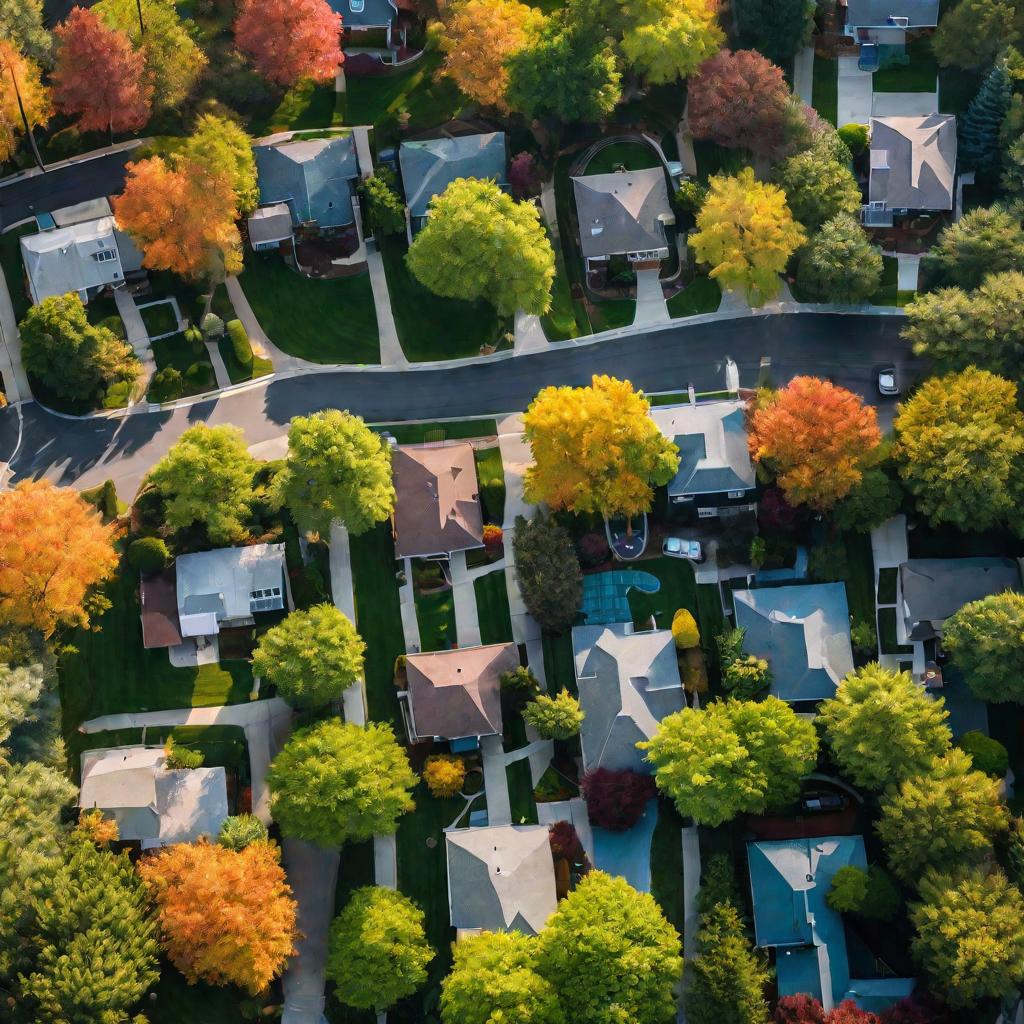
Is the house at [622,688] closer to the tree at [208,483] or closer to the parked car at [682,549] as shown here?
the parked car at [682,549]

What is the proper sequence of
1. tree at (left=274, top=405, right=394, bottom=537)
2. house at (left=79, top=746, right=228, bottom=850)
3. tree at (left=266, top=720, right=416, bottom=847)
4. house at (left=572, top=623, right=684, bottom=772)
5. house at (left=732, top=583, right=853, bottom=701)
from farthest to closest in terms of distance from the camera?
house at (left=732, top=583, right=853, bottom=701)
house at (left=572, top=623, right=684, bottom=772)
tree at (left=274, top=405, right=394, bottom=537)
house at (left=79, top=746, right=228, bottom=850)
tree at (left=266, top=720, right=416, bottom=847)

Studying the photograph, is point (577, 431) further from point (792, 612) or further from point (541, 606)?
point (792, 612)

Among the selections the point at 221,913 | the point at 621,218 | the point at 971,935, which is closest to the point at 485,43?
the point at 621,218

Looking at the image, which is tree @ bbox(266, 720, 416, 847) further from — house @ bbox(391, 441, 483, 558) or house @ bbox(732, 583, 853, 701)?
house @ bbox(732, 583, 853, 701)

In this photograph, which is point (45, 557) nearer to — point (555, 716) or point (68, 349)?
point (68, 349)

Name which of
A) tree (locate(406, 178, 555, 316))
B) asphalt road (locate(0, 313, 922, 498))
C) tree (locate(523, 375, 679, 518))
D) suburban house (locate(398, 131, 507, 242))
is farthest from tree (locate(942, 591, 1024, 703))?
suburban house (locate(398, 131, 507, 242))

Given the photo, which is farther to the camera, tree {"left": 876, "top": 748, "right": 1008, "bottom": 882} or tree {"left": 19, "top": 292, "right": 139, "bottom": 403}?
tree {"left": 19, "top": 292, "right": 139, "bottom": 403}

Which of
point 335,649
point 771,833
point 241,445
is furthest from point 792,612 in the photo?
point 241,445
